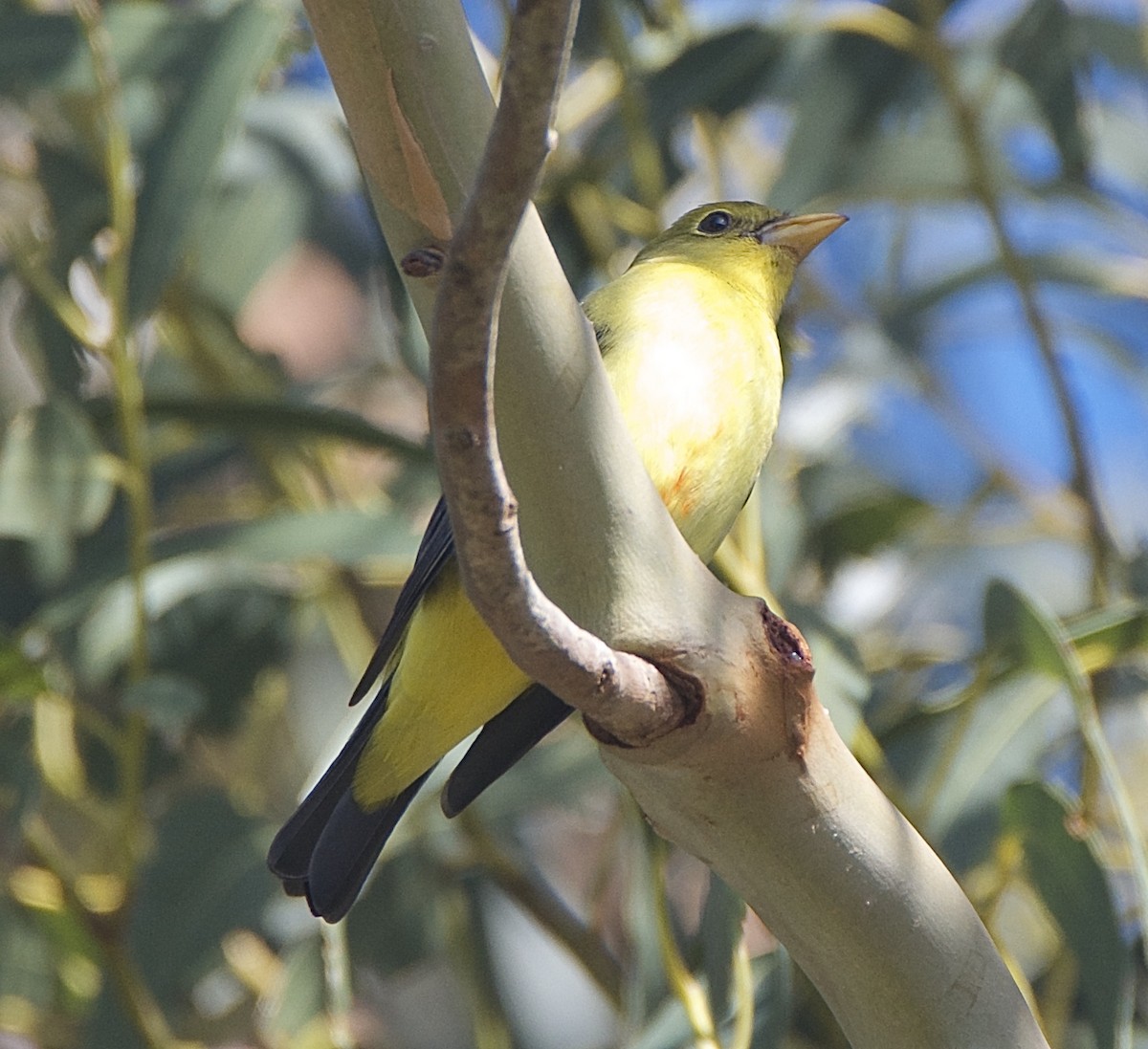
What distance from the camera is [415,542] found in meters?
2.42

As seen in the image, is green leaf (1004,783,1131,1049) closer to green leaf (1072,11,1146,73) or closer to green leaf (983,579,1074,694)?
green leaf (983,579,1074,694)

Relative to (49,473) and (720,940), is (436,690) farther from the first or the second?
(49,473)

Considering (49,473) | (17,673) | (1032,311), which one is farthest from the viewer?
(1032,311)

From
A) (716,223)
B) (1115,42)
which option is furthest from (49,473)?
(1115,42)

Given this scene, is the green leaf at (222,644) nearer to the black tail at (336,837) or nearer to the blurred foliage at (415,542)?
the blurred foliage at (415,542)

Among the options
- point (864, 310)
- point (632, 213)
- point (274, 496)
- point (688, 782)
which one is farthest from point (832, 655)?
point (864, 310)

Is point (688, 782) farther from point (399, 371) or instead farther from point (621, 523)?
point (399, 371)

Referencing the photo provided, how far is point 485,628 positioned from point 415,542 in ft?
2.16

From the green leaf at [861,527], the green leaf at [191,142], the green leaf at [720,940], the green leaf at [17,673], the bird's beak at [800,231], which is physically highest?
the green leaf at [191,142]

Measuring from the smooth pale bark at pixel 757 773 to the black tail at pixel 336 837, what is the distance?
607 mm

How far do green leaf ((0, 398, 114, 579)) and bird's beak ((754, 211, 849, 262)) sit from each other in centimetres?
101

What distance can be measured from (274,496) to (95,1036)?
3.78 feet

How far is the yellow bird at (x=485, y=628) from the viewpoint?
1816 mm

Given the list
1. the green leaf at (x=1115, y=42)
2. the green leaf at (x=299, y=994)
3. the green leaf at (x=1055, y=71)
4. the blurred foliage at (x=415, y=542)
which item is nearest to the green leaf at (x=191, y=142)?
the blurred foliage at (x=415, y=542)
